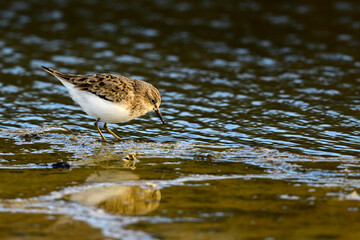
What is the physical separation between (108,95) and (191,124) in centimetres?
244

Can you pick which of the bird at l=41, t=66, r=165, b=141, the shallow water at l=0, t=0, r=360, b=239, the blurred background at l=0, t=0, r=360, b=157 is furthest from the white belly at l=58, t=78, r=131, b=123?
the blurred background at l=0, t=0, r=360, b=157

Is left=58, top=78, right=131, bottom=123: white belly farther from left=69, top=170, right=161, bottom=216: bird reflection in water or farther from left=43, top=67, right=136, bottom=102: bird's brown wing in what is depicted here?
left=69, top=170, right=161, bottom=216: bird reflection in water

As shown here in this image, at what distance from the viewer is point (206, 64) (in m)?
17.9

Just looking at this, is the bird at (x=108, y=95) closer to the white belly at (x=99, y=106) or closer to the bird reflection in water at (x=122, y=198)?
the white belly at (x=99, y=106)

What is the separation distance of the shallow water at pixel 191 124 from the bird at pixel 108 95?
0.57 m

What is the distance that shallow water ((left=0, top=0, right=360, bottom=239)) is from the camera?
23.2 feet

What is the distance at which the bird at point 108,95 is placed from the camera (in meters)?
10.8

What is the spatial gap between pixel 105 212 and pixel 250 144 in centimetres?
456

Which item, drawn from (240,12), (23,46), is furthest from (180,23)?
(23,46)

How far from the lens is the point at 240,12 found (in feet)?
75.6

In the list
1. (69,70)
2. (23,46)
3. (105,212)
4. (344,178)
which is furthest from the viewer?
(23,46)

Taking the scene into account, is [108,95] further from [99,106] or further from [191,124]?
[191,124]

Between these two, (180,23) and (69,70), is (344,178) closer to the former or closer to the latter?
(69,70)

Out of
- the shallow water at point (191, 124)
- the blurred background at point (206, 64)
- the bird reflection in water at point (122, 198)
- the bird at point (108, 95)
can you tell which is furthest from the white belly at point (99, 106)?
the bird reflection in water at point (122, 198)
